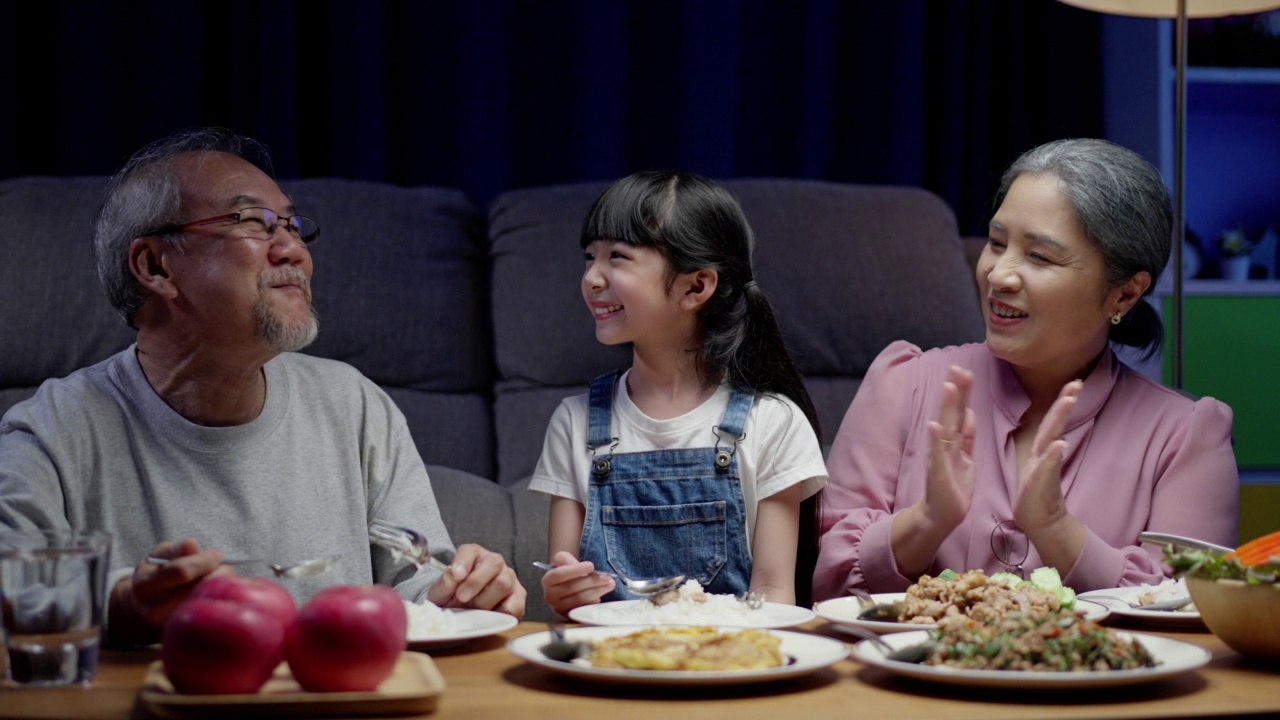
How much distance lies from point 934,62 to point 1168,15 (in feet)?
3.27

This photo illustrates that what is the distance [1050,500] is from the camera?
1606mm

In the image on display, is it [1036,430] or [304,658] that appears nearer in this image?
[304,658]

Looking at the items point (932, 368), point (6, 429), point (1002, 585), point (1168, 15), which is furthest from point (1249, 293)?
point (6, 429)

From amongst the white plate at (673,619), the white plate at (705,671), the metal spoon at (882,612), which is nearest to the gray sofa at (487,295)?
the white plate at (673,619)

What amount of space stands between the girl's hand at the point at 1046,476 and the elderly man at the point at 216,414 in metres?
0.76

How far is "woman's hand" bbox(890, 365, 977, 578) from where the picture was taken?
1.60 metres

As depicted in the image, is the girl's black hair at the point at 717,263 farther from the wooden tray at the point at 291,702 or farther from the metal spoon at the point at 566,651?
the wooden tray at the point at 291,702

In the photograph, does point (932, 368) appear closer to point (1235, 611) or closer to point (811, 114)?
point (1235, 611)

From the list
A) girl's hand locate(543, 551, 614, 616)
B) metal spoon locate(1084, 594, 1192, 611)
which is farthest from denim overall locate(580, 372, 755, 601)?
metal spoon locate(1084, 594, 1192, 611)

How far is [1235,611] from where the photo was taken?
1.11 metres

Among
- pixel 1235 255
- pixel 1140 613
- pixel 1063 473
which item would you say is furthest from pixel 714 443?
pixel 1235 255

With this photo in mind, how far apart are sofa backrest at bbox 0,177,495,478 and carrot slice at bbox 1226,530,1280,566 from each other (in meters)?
1.69

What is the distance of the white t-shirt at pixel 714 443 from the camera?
190cm

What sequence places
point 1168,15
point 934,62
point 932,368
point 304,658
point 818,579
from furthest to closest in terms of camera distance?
point 934,62 → point 1168,15 → point 932,368 → point 818,579 → point 304,658
